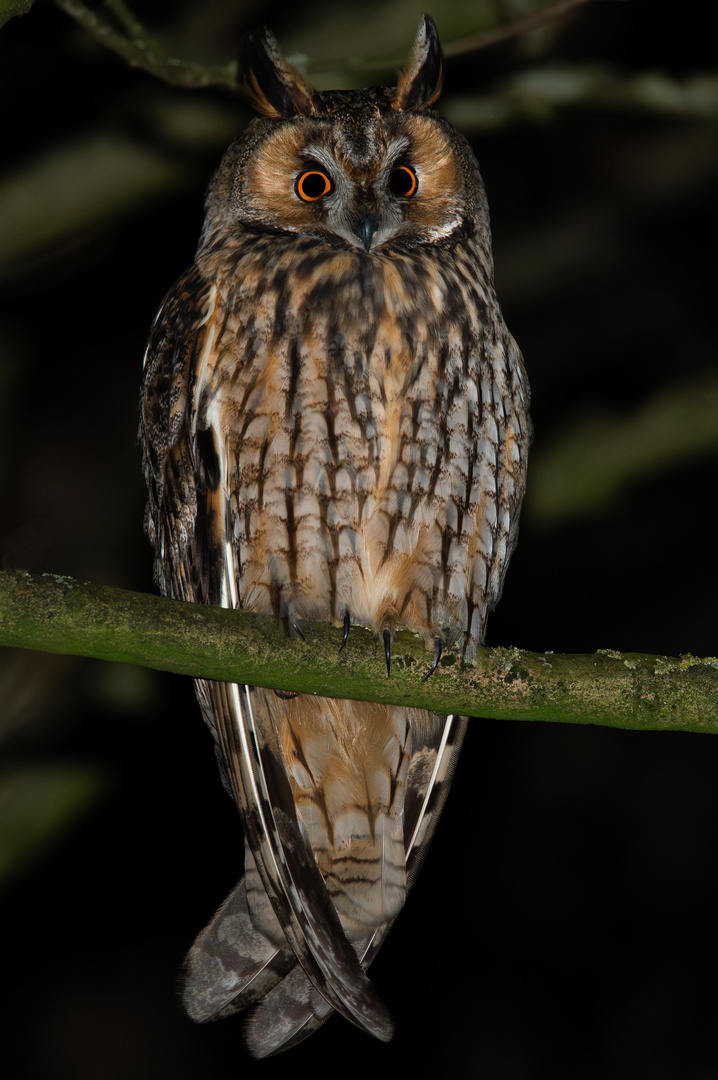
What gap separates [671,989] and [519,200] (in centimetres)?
297

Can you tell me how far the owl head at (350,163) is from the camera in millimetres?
2070

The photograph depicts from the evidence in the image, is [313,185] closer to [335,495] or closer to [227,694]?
[335,495]

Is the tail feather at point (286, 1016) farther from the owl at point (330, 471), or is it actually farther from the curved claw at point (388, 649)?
the curved claw at point (388, 649)

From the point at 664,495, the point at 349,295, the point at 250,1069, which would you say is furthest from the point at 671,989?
the point at 349,295

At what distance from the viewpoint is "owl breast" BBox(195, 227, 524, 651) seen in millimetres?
1935

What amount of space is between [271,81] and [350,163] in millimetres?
308

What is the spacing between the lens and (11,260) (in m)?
2.72

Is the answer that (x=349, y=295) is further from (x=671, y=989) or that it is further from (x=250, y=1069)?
(x=671, y=989)

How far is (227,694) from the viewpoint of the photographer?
6.74 feet

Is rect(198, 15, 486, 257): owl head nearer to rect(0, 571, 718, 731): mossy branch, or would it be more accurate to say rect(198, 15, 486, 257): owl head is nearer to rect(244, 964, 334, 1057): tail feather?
rect(0, 571, 718, 731): mossy branch

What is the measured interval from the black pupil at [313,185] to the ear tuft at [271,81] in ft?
0.43

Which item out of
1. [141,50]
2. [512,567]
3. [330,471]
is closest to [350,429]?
[330,471]

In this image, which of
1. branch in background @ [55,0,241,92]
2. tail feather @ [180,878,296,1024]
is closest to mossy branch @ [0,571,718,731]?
A: tail feather @ [180,878,296,1024]

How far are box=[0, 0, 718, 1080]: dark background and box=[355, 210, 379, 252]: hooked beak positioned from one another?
0.55 metres
